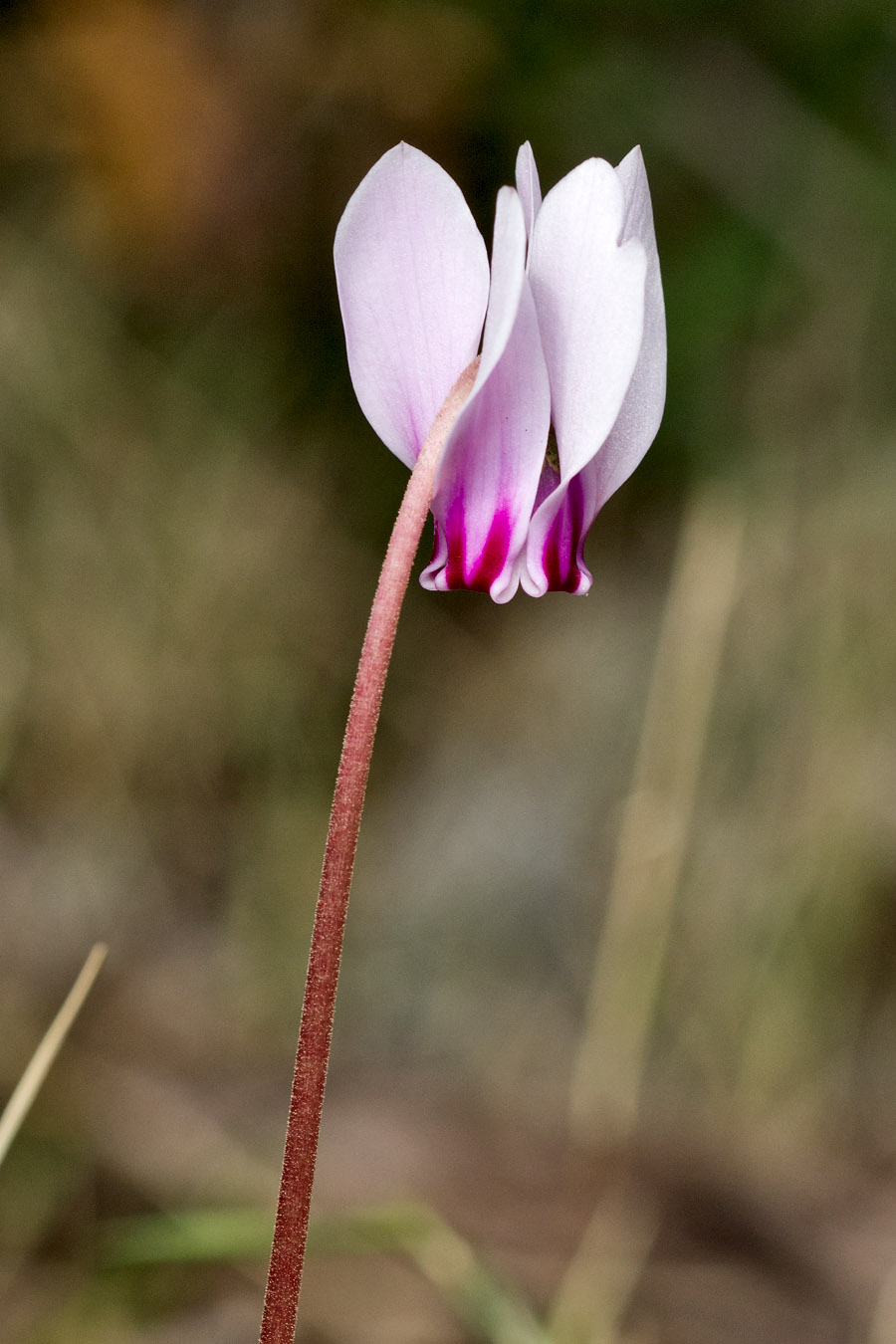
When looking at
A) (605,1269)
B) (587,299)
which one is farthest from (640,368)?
(605,1269)

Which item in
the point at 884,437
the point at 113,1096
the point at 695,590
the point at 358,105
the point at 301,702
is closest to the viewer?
the point at 113,1096

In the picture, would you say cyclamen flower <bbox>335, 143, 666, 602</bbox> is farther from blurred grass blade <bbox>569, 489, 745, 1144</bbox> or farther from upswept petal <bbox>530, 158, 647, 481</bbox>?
blurred grass blade <bbox>569, 489, 745, 1144</bbox>

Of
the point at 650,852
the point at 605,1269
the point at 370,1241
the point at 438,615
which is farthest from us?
the point at 438,615

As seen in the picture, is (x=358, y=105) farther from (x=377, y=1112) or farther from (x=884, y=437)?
(x=377, y=1112)

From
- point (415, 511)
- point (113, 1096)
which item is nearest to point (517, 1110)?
point (113, 1096)

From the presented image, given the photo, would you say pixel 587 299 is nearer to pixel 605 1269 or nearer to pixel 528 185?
pixel 528 185

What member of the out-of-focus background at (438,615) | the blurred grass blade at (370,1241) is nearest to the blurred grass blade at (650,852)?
the out-of-focus background at (438,615)

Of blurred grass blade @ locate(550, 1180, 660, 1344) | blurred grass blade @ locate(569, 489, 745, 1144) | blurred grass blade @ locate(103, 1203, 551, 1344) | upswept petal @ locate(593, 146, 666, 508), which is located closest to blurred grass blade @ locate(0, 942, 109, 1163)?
blurred grass blade @ locate(103, 1203, 551, 1344)
